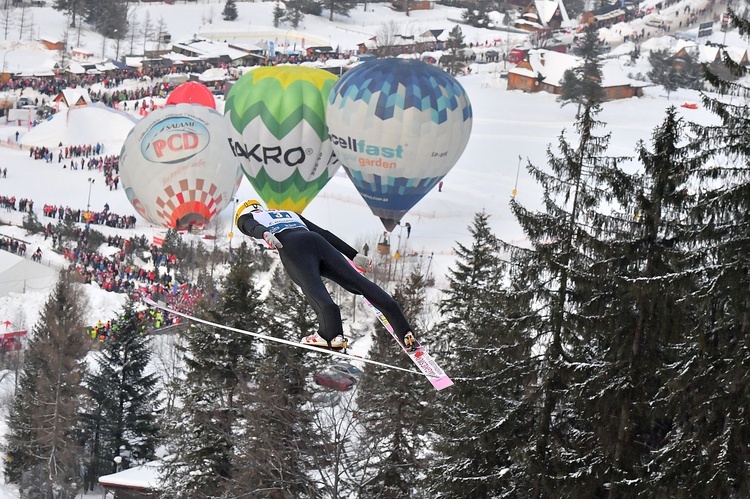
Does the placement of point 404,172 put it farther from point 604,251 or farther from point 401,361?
point 604,251

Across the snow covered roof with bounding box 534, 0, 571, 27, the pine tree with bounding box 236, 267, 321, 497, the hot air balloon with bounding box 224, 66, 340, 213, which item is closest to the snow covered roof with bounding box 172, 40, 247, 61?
the snow covered roof with bounding box 534, 0, 571, 27

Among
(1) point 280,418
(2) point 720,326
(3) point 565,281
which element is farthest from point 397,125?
(2) point 720,326

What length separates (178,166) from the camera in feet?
144

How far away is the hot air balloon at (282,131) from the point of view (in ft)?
132

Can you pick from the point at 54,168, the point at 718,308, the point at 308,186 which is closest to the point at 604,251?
the point at 718,308

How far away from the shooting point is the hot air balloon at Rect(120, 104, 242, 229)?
43.9 metres

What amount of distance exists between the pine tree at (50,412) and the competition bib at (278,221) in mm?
17153

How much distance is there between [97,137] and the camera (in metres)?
59.8

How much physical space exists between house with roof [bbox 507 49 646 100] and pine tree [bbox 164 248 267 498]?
5767 cm

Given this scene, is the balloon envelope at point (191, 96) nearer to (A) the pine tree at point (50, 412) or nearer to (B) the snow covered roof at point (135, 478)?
(A) the pine tree at point (50, 412)

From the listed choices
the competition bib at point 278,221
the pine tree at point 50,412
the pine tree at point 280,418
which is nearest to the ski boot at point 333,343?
the competition bib at point 278,221

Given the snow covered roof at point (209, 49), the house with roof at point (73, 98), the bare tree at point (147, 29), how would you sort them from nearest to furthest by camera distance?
the house with roof at point (73, 98) < the snow covered roof at point (209, 49) < the bare tree at point (147, 29)

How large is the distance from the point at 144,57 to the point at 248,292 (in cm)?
6898

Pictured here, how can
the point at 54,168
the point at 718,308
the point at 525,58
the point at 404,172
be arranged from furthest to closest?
the point at 525,58 → the point at 54,168 → the point at 404,172 → the point at 718,308
